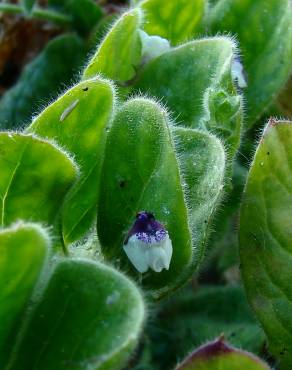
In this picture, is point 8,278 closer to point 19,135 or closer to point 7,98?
point 19,135

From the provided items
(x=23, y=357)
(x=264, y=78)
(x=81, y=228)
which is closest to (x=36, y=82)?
(x=264, y=78)

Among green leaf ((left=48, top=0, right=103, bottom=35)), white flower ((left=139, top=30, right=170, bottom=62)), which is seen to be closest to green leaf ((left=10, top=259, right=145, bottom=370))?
white flower ((left=139, top=30, right=170, bottom=62))

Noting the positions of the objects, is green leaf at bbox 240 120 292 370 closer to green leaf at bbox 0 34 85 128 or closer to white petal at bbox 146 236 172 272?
white petal at bbox 146 236 172 272

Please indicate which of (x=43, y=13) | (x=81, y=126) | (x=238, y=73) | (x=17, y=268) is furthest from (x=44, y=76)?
(x=17, y=268)

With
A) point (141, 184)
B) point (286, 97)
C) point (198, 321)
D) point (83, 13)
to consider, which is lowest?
point (198, 321)

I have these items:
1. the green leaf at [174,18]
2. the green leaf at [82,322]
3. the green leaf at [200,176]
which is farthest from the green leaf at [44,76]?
the green leaf at [82,322]

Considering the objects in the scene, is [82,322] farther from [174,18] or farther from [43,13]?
[43,13]

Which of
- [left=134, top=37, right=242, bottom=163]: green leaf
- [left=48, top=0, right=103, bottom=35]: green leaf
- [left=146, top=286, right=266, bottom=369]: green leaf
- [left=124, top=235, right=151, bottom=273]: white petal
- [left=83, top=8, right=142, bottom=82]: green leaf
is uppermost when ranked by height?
[left=83, top=8, right=142, bottom=82]: green leaf

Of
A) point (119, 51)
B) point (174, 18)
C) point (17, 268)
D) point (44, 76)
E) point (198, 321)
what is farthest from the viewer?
point (44, 76)
